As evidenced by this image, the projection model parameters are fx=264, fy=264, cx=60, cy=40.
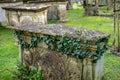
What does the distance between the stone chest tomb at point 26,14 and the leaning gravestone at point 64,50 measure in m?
5.20

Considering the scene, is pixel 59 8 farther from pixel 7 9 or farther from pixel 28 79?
pixel 28 79

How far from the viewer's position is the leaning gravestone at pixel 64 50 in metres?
5.93

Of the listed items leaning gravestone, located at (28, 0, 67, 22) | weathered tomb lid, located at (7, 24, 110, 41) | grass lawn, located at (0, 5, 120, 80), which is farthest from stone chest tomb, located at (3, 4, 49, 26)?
weathered tomb lid, located at (7, 24, 110, 41)

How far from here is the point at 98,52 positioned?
5.88m

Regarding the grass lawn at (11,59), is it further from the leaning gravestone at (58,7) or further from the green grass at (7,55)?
the leaning gravestone at (58,7)

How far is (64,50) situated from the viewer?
20.6ft

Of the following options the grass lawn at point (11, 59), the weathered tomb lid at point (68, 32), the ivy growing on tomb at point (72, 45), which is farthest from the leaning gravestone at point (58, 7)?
the ivy growing on tomb at point (72, 45)

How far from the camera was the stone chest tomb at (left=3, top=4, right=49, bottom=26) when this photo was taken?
12349mm

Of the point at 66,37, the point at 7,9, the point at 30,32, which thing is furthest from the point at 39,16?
the point at 66,37

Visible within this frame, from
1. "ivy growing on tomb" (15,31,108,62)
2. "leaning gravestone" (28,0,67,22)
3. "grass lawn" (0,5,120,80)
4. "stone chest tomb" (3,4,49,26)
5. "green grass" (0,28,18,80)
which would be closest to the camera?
"ivy growing on tomb" (15,31,108,62)

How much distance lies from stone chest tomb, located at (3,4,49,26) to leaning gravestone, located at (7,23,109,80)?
520 centimetres

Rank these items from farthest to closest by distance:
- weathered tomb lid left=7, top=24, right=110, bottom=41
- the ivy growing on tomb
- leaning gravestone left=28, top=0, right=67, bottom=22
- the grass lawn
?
1. leaning gravestone left=28, top=0, right=67, bottom=22
2. the grass lawn
3. weathered tomb lid left=7, top=24, right=110, bottom=41
4. the ivy growing on tomb

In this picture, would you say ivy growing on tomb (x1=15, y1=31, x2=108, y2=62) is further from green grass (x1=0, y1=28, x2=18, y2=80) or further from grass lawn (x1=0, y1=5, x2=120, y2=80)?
green grass (x1=0, y1=28, x2=18, y2=80)

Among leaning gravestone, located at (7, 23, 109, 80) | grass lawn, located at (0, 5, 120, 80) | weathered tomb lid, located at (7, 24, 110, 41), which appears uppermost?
weathered tomb lid, located at (7, 24, 110, 41)
